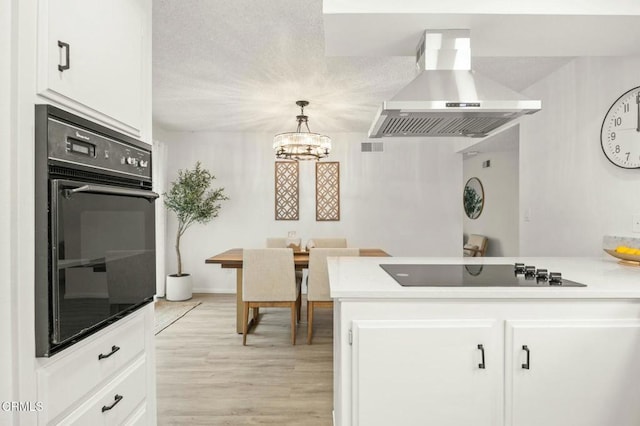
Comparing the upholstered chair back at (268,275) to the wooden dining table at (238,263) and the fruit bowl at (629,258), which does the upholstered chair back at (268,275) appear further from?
the fruit bowl at (629,258)

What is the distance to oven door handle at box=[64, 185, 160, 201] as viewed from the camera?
1023mm

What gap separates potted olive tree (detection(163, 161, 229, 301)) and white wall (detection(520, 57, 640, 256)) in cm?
380

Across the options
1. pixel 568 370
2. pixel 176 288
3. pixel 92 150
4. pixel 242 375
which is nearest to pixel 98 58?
pixel 92 150

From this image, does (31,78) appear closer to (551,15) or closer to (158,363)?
(551,15)

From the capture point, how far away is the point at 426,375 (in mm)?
1465

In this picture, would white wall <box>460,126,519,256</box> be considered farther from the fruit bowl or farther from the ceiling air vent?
the fruit bowl

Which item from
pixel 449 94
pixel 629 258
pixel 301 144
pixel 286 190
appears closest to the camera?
pixel 449 94

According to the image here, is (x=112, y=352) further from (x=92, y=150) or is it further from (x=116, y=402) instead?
(x=92, y=150)

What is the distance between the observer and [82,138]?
109cm

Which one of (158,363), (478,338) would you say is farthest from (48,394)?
(158,363)

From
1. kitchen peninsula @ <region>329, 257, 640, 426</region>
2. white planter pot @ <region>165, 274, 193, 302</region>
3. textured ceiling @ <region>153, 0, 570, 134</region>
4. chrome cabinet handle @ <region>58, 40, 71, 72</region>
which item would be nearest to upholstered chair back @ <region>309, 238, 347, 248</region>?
textured ceiling @ <region>153, 0, 570, 134</region>

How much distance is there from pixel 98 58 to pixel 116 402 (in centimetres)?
117

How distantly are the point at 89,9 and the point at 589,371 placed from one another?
2.19 meters

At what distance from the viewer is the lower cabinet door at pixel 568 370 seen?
4.82 ft
